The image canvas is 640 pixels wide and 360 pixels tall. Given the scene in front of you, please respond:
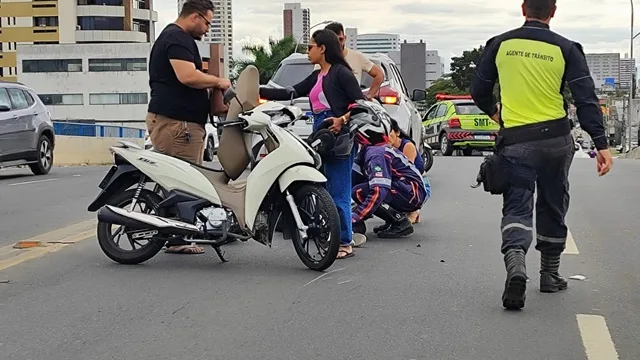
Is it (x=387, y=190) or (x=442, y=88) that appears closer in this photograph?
(x=387, y=190)

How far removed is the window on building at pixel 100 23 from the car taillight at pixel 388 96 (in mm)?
80222

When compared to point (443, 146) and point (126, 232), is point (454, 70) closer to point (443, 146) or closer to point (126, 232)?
point (443, 146)

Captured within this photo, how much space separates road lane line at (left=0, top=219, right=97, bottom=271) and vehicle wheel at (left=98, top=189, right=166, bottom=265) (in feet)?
2.46

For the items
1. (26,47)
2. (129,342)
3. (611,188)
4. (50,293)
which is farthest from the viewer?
(26,47)

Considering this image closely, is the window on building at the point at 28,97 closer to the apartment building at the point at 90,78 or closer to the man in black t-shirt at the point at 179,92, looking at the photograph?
the man in black t-shirt at the point at 179,92

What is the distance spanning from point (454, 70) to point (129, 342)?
78.8 meters

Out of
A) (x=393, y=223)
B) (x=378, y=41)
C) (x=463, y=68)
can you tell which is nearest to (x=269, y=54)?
(x=463, y=68)

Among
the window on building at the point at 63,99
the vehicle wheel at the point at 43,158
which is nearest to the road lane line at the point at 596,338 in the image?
the vehicle wheel at the point at 43,158

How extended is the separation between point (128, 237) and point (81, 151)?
2182 cm

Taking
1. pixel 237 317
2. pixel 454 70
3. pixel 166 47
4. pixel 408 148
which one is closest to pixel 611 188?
pixel 408 148

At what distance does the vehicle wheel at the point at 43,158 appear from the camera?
58.4 feet

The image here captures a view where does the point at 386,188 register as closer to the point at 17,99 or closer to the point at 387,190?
the point at 387,190

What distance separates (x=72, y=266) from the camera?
7.11 metres

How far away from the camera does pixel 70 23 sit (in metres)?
89.5
